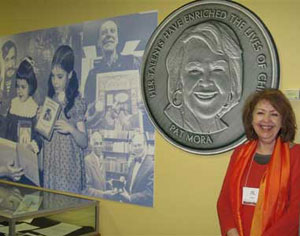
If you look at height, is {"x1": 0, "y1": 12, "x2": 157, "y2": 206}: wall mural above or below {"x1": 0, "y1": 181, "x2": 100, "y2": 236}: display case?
above

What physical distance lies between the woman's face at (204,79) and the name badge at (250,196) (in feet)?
1.90

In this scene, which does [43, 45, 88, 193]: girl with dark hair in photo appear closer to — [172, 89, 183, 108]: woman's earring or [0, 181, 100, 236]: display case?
[0, 181, 100, 236]: display case

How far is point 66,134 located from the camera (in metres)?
2.94

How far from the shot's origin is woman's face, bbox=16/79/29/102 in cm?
322

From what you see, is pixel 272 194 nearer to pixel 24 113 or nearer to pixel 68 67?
pixel 68 67

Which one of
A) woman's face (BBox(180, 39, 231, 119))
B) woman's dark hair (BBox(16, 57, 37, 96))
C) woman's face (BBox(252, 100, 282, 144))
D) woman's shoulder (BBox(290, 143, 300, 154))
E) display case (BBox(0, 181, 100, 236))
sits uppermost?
woman's dark hair (BBox(16, 57, 37, 96))

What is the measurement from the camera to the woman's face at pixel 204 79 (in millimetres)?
2293

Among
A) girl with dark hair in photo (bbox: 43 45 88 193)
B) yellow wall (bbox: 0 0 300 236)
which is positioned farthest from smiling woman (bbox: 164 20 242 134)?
girl with dark hair in photo (bbox: 43 45 88 193)

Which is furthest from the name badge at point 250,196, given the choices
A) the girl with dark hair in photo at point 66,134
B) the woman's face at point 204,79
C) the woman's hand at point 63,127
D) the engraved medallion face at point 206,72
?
the woman's hand at point 63,127

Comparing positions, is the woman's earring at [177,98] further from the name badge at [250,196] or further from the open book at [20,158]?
the open book at [20,158]

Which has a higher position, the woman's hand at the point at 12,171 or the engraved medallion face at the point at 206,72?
the engraved medallion face at the point at 206,72

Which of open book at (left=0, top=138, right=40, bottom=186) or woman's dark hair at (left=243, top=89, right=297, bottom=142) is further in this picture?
open book at (left=0, top=138, right=40, bottom=186)

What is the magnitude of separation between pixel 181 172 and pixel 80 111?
917 mm

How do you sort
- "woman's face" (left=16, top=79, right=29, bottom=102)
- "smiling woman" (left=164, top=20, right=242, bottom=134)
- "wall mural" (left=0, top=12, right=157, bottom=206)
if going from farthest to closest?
1. "woman's face" (left=16, top=79, right=29, bottom=102)
2. "wall mural" (left=0, top=12, right=157, bottom=206)
3. "smiling woman" (left=164, top=20, right=242, bottom=134)
